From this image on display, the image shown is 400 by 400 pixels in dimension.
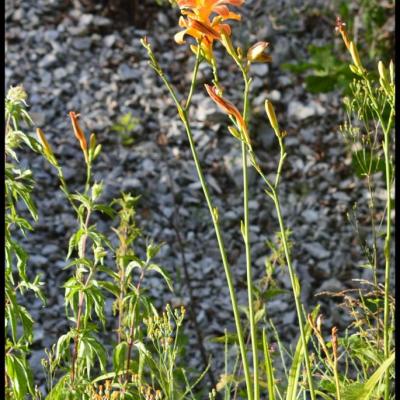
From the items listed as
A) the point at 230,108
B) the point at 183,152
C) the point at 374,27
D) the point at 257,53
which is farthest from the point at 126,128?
the point at 230,108

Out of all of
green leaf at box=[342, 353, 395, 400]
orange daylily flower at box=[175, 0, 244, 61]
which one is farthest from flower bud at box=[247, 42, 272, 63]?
green leaf at box=[342, 353, 395, 400]

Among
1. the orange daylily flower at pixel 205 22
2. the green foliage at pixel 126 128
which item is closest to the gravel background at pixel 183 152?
the green foliage at pixel 126 128

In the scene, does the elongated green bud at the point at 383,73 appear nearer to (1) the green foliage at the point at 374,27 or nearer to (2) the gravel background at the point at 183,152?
(2) the gravel background at the point at 183,152

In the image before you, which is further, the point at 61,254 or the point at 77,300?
the point at 61,254

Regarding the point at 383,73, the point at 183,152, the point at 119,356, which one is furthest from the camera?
the point at 183,152

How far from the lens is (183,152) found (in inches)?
188

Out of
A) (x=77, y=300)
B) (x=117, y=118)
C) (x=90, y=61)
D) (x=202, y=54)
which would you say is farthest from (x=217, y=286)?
(x=202, y=54)

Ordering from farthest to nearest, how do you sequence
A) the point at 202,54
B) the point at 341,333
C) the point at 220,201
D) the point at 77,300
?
the point at 220,201, the point at 341,333, the point at 77,300, the point at 202,54

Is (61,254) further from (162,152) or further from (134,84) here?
(134,84)

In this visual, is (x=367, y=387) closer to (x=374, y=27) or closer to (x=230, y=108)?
(x=230, y=108)

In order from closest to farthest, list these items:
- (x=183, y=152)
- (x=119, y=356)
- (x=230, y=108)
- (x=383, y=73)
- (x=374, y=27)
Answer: (x=230, y=108)
(x=383, y=73)
(x=119, y=356)
(x=183, y=152)
(x=374, y=27)

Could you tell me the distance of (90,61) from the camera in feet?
17.3

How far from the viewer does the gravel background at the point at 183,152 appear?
4160 mm

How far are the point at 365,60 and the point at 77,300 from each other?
3.60 meters
